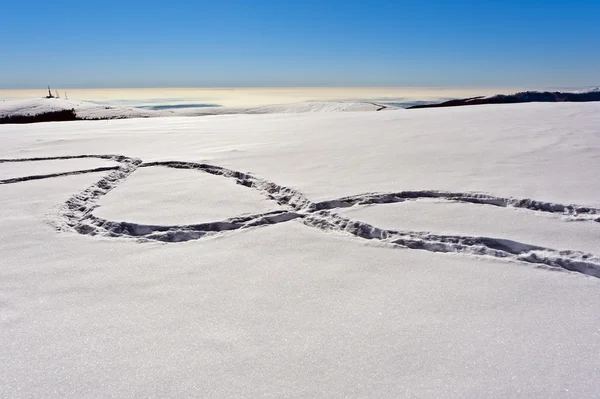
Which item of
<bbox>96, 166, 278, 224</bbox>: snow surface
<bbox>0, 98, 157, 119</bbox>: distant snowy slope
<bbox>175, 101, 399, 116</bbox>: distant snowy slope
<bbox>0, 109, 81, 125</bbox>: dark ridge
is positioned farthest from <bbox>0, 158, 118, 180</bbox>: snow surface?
<bbox>175, 101, 399, 116</bbox>: distant snowy slope

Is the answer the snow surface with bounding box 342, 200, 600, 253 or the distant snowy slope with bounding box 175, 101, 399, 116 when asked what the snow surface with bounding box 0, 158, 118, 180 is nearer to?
the snow surface with bounding box 342, 200, 600, 253

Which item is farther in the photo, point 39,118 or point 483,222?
point 39,118

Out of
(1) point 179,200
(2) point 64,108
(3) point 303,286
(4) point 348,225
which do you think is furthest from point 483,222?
(2) point 64,108

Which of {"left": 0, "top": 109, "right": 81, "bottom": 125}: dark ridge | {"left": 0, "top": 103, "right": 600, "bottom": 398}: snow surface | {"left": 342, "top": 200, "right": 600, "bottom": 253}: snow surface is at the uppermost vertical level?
{"left": 342, "top": 200, "right": 600, "bottom": 253}: snow surface

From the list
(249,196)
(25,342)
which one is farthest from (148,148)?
(25,342)

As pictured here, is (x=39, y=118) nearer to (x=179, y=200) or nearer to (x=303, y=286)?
(x=179, y=200)

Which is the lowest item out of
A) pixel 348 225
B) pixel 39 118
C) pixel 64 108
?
pixel 39 118
